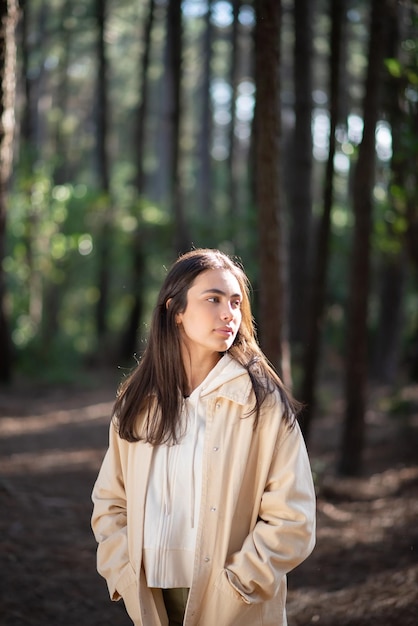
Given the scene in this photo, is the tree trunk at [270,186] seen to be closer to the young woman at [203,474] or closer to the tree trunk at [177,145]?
the young woman at [203,474]

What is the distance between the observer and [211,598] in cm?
288

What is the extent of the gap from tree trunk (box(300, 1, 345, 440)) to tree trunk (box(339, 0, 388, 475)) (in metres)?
0.51

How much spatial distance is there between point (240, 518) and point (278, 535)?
18cm

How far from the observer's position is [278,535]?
284 centimetres

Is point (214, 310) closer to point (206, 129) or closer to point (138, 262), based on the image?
point (138, 262)

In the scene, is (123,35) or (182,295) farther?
(123,35)

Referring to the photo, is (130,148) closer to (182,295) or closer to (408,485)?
(408,485)

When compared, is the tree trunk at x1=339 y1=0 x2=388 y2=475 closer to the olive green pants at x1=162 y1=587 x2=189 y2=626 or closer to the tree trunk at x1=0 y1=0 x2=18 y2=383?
the tree trunk at x1=0 y1=0 x2=18 y2=383

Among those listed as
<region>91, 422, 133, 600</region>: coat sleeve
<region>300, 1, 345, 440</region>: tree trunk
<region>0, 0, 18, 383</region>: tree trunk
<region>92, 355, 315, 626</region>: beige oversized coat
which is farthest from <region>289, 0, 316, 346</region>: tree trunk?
<region>92, 355, 315, 626</region>: beige oversized coat

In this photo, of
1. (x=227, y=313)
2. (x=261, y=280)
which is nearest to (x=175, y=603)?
(x=227, y=313)

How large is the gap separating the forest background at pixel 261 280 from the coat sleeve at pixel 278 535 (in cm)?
112

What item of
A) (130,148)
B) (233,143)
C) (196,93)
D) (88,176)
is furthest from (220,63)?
(233,143)

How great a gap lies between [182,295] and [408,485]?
8.07 metres

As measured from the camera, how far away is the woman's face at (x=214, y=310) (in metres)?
3.10
